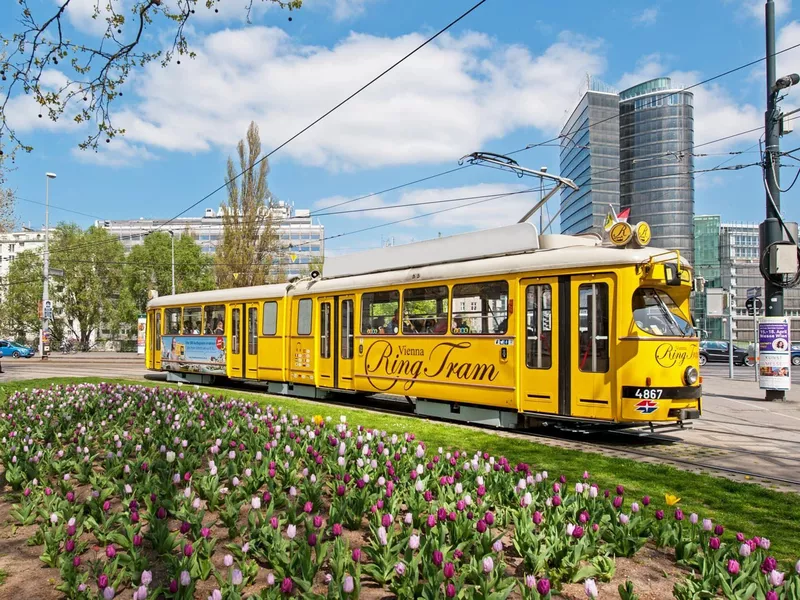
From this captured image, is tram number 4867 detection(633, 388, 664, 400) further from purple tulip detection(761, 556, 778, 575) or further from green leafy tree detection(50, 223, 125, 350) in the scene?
green leafy tree detection(50, 223, 125, 350)

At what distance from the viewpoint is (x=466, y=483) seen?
4.88 meters

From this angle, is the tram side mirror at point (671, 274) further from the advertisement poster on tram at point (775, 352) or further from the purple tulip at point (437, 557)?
the advertisement poster on tram at point (775, 352)

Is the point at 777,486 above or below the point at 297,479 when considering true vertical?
below

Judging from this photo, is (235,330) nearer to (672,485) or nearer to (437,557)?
(672,485)

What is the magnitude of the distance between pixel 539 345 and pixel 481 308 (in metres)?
1.38

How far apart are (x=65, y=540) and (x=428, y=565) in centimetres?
247

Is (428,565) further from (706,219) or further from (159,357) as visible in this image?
(706,219)

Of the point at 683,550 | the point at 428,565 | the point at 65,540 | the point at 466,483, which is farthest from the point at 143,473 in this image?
the point at 683,550

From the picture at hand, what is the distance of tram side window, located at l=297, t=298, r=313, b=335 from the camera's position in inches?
589

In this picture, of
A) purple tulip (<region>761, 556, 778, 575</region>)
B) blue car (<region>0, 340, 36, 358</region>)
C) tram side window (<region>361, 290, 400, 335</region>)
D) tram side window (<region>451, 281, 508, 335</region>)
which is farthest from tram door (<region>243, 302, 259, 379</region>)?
blue car (<region>0, 340, 36, 358</region>)

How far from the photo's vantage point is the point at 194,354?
761 inches

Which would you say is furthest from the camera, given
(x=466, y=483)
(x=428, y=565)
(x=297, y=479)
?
(x=297, y=479)

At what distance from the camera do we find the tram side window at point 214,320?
18188 mm

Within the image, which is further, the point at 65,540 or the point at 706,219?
the point at 706,219
